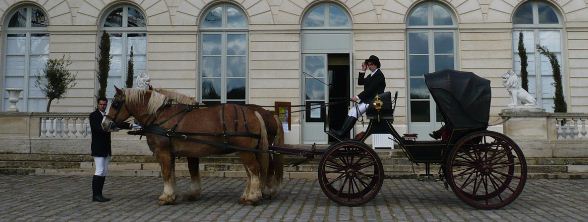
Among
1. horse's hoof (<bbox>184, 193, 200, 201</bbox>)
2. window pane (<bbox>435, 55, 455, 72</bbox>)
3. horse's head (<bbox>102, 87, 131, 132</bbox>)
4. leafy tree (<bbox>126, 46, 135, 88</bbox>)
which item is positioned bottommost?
horse's hoof (<bbox>184, 193, 200, 201</bbox>)

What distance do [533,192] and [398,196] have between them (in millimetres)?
2464

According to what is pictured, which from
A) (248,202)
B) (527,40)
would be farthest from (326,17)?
(248,202)

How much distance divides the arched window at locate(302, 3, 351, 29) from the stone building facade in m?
0.03

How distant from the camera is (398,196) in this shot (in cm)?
780

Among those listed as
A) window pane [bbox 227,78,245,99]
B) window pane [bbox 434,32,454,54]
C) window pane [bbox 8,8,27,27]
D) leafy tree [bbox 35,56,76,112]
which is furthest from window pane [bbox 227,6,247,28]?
window pane [bbox 8,8,27,27]

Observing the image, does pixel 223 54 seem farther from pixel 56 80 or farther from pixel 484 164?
pixel 484 164

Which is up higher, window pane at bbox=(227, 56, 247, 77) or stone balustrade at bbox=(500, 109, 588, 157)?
window pane at bbox=(227, 56, 247, 77)

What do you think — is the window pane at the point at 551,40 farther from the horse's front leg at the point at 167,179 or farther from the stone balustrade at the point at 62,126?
the stone balustrade at the point at 62,126

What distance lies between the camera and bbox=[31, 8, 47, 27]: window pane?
15.4 meters

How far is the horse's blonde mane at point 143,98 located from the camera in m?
7.02

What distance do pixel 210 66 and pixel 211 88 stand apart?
0.70 m

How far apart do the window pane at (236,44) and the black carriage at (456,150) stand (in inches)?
355

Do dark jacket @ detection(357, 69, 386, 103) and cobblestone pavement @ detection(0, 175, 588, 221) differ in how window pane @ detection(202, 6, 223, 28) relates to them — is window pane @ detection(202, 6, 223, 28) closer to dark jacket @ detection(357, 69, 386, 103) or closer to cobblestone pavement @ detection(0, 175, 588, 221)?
cobblestone pavement @ detection(0, 175, 588, 221)

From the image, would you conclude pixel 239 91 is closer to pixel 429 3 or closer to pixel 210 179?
pixel 210 179
